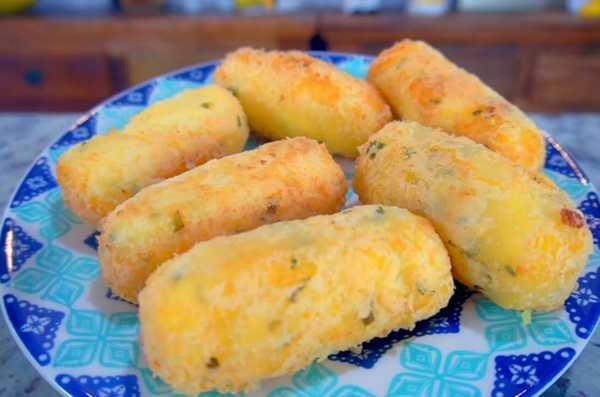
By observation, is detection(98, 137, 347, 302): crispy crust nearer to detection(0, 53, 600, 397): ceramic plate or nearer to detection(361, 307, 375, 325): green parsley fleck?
detection(0, 53, 600, 397): ceramic plate

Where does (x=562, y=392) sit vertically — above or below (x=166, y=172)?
below

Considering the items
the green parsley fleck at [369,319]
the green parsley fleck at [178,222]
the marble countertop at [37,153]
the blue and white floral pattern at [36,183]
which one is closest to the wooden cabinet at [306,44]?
the marble countertop at [37,153]

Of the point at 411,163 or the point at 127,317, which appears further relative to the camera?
the point at 411,163

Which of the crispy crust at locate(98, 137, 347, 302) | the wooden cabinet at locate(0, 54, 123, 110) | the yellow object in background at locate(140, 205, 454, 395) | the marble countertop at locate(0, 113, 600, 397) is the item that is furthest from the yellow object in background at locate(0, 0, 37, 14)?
the yellow object in background at locate(140, 205, 454, 395)

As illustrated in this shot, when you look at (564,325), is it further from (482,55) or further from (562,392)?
(482,55)

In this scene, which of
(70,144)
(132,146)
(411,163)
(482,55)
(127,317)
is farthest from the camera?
(482,55)

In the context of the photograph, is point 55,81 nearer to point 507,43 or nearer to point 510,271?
point 507,43

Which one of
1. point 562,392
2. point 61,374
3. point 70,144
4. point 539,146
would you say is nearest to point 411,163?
point 539,146

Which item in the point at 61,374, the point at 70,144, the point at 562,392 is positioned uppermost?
the point at 70,144
